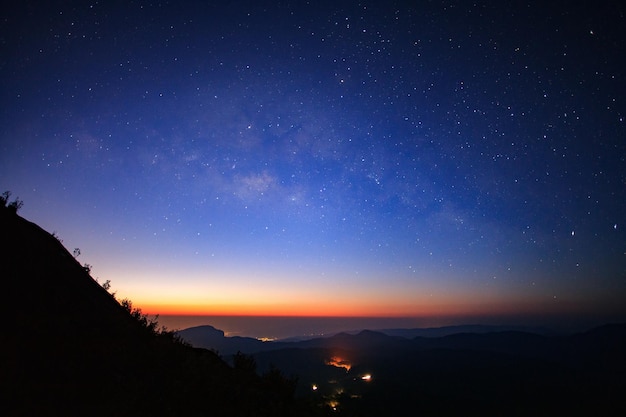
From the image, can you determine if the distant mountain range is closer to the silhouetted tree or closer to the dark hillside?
the silhouetted tree

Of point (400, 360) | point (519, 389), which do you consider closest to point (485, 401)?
point (519, 389)

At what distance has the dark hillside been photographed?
18.7 ft

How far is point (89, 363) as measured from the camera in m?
6.76

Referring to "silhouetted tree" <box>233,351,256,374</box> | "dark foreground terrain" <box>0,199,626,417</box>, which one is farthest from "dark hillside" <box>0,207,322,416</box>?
"silhouetted tree" <box>233,351,256,374</box>

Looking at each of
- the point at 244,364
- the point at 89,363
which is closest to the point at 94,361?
the point at 89,363

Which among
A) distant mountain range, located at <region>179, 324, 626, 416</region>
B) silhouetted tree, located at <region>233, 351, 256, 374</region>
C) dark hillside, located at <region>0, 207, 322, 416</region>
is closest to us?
dark hillside, located at <region>0, 207, 322, 416</region>

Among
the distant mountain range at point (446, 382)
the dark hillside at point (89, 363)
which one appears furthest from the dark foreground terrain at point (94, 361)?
the distant mountain range at point (446, 382)

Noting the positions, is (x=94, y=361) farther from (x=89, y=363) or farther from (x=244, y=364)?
(x=244, y=364)

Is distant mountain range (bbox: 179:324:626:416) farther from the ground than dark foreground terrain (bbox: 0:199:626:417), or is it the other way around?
dark foreground terrain (bbox: 0:199:626:417)

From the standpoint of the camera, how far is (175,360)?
838 cm

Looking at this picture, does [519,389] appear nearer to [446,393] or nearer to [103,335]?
[446,393]

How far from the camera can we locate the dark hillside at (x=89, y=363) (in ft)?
18.7

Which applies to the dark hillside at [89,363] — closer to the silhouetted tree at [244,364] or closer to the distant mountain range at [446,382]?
the silhouetted tree at [244,364]

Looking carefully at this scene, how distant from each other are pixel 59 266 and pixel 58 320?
338 cm
